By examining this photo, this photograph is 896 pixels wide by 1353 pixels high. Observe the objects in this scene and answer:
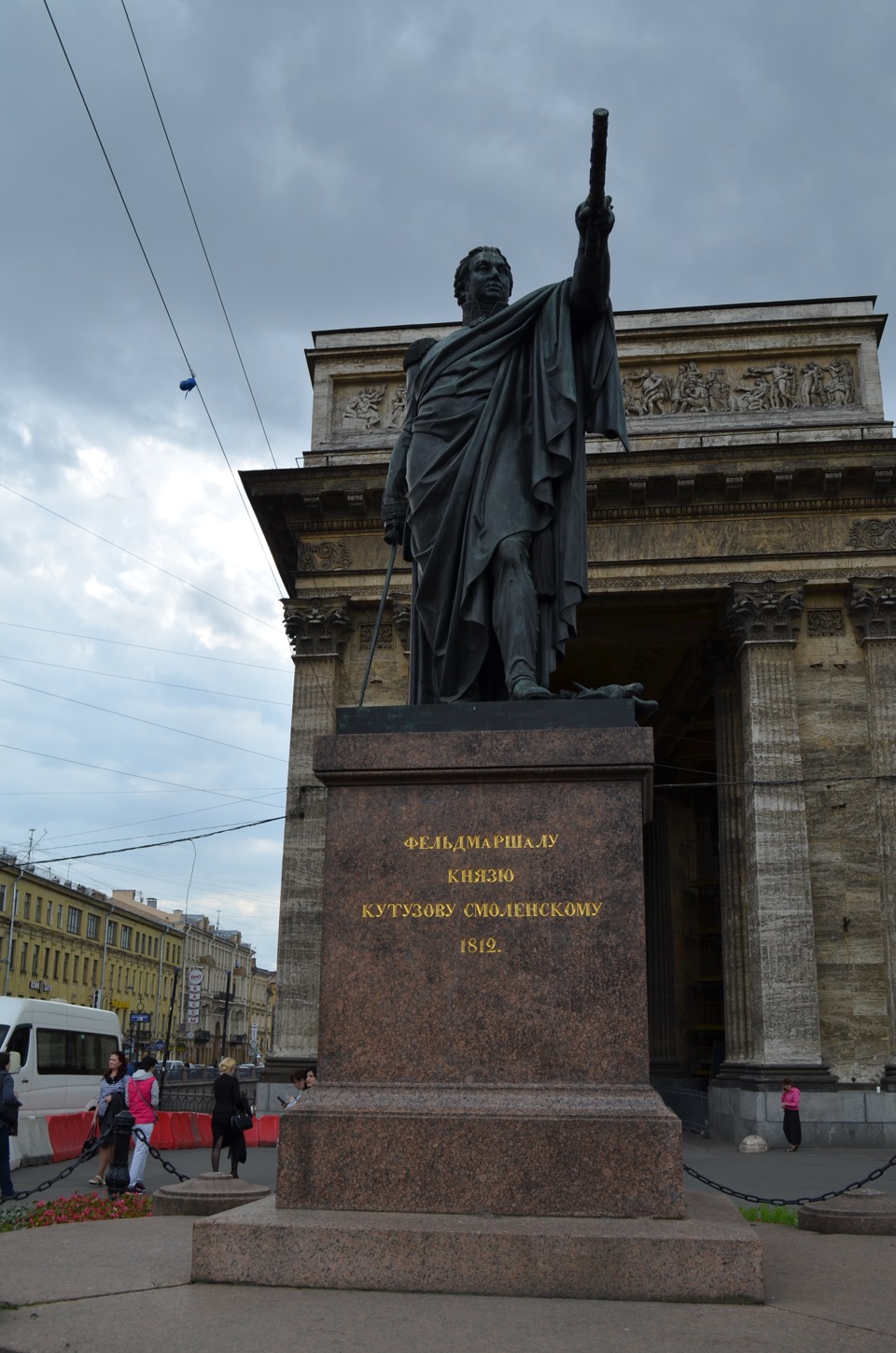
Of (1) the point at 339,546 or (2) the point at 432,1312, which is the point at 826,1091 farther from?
(2) the point at 432,1312

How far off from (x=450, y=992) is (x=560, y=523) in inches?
111

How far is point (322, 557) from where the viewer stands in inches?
1071

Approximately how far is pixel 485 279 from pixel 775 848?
59.9ft

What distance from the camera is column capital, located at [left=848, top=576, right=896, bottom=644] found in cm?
2480

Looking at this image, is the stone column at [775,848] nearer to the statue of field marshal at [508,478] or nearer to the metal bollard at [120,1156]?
the metal bollard at [120,1156]

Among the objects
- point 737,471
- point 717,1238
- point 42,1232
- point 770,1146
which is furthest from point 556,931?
point 737,471

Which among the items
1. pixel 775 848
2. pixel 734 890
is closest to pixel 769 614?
pixel 775 848

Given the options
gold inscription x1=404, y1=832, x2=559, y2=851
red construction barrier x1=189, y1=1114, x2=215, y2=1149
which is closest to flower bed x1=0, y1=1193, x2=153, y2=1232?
gold inscription x1=404, y1=832, x2=559, y2=851

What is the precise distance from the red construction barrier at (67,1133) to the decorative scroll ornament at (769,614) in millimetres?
15559

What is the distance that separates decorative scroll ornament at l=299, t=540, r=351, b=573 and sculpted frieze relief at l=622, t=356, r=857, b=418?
710cm

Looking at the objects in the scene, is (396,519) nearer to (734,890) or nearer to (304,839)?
(304,839)

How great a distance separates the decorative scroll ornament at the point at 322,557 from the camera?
27.1 metres

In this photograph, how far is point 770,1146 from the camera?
21.5 m

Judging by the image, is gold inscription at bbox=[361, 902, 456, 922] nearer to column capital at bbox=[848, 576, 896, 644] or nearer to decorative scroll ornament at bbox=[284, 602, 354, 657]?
decorative scroll ornament at bbox=[284, 602, 354, 657]
